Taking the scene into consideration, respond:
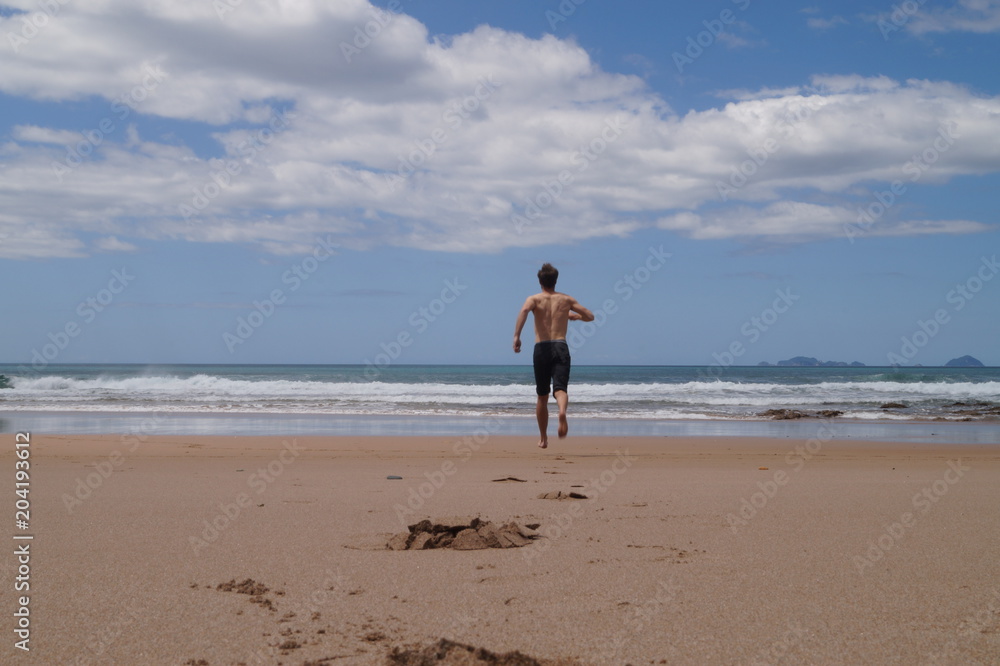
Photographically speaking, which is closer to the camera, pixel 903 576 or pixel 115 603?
pixel 115 603

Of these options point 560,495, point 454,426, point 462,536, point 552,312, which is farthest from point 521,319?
point 454,426

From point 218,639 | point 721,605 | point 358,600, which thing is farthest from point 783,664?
point 218,639

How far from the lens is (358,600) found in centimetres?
296

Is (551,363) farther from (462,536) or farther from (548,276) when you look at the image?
(462,536)

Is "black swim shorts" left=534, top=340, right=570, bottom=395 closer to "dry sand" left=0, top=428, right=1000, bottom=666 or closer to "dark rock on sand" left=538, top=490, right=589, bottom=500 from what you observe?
"dry sand" left=0, top=428, right=1000, bottom=666

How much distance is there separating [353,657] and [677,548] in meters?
2.02

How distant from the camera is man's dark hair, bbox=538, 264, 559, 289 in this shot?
8.34 meters

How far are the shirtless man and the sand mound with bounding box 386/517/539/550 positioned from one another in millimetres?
4037

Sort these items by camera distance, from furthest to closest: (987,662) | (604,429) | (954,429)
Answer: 1. (954,429)
2. (604,429)
3. (987,662)

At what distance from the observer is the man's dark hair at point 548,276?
8344 mm

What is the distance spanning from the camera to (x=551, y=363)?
331 inches

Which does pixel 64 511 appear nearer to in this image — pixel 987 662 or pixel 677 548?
pixel 677 548

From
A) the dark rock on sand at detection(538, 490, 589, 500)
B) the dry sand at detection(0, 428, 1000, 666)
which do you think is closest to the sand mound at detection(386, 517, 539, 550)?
the dry sand at detection(0, 428, 1000, 666)

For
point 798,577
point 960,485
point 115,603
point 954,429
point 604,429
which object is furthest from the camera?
point 954,429
